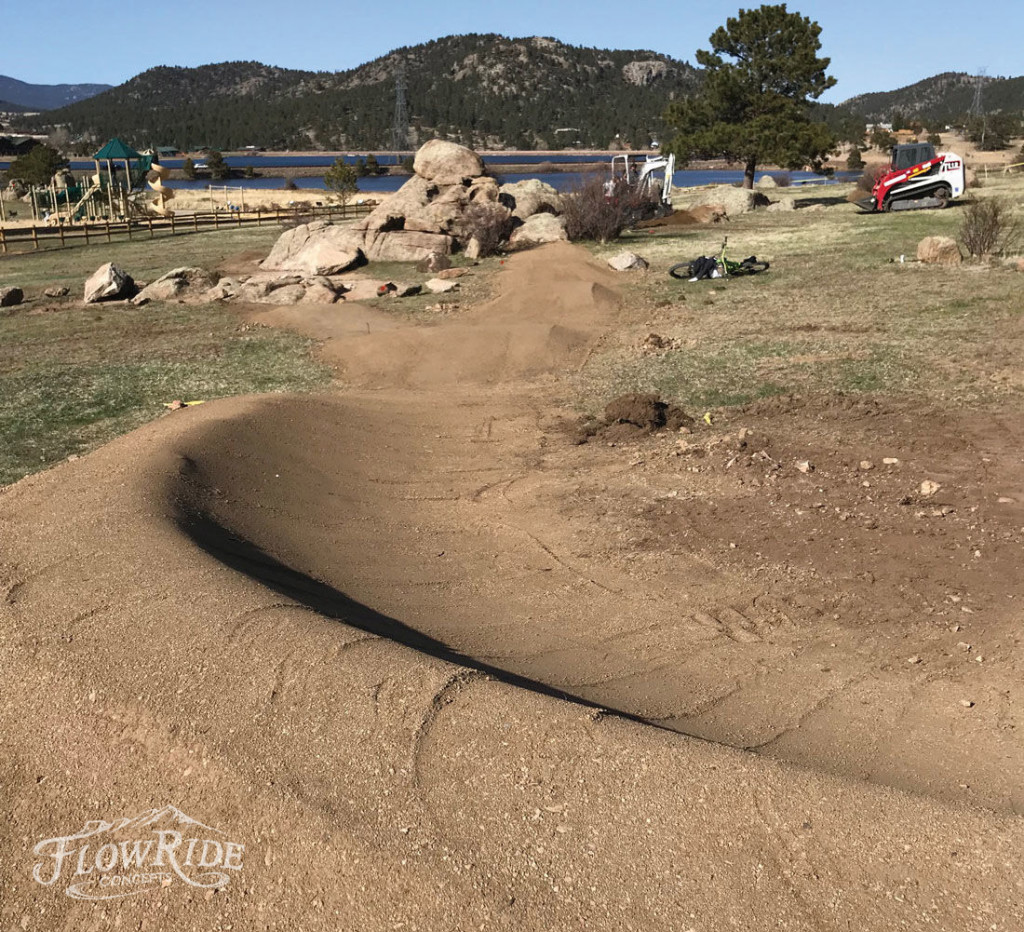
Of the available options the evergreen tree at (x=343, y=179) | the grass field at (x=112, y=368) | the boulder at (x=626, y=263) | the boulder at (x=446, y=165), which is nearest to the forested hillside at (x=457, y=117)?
the evergreen tree at (x=343, y=179)

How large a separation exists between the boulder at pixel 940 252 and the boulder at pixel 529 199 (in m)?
14.7

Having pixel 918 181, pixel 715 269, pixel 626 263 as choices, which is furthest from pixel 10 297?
pixel 918 181

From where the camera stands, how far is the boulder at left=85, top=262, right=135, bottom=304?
23594mm

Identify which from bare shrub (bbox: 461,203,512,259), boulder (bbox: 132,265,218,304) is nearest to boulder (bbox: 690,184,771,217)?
bare shrub (bbox: 461,203,512,259)

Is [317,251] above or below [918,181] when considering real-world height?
below

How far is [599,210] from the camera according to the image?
3097cm

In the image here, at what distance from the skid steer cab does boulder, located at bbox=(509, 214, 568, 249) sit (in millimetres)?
13347

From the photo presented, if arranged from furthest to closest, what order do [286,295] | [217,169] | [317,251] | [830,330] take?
1. [217,169]
2. [317,251]
3. [286,295]
4. [830,330]

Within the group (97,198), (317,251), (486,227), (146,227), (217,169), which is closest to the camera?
(317,251)

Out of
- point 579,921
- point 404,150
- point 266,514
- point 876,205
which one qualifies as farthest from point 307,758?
point 404,150

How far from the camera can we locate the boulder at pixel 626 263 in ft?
81.7

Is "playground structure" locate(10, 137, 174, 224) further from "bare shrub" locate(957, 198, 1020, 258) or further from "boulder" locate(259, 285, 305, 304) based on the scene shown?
"bare shrub" locate(957, 198, 1020, 258)

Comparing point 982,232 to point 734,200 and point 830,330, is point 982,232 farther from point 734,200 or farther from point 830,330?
point 734,200

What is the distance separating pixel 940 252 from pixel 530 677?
20179 mm
